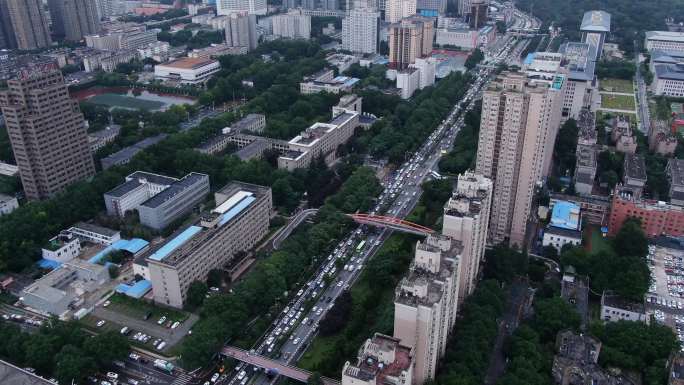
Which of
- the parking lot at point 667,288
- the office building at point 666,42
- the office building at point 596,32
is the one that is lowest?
the parking lot at point 667,288

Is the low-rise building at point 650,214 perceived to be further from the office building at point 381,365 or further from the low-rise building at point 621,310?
the office building at point 381,365

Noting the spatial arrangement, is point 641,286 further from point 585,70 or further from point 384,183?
point 585,70

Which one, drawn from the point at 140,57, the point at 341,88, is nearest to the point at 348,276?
the point at 341,88

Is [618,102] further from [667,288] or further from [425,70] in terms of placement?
[667,288]

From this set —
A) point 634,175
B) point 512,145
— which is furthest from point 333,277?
point 634,175

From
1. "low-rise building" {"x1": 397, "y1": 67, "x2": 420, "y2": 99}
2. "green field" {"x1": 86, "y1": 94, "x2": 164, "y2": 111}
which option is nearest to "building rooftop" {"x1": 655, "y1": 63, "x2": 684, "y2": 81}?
"low-rise building" {"x1": 397, "y1": 67, "x2": 420, "y2": 99}

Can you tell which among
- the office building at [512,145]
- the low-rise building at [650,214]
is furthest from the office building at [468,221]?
the low-rise building at [650,214]

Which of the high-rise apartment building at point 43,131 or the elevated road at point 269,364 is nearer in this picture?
the elevated road at point 269,364
